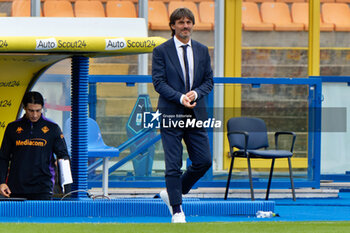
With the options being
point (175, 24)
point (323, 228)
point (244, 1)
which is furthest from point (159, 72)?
point (244, 1)

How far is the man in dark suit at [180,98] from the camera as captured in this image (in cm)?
759

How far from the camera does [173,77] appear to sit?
25.4ft

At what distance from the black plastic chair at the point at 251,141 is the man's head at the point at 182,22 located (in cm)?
327

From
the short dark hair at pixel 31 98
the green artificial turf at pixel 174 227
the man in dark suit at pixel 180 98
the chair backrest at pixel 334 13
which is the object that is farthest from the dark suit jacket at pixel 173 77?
the chair backrest at pixel 334 13

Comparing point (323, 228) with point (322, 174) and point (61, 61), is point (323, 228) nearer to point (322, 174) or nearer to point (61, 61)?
point (61, 61)

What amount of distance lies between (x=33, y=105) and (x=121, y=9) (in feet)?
18.6

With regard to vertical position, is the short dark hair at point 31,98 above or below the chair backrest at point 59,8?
below

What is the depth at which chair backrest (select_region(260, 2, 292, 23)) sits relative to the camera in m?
14.5

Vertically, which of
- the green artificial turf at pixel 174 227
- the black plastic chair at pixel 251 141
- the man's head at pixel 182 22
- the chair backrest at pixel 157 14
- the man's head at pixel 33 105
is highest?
the chair backrest at pixel 157 14

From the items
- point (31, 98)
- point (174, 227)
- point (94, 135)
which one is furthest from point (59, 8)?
point (174, 227)

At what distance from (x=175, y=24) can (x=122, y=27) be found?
4.25 feet

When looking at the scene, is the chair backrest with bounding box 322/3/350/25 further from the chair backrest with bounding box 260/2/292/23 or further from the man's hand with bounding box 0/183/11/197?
the man's hand with bounding box 0/183/11/197

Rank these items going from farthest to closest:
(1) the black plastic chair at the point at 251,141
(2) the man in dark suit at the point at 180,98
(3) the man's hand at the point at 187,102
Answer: (1) the black plastic chair at the point at 251,141 < (2) the man in dark suit at the point at 180,98 < (3) the man's hand at the point at 187,102

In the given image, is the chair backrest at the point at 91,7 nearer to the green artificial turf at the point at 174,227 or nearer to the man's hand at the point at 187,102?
the man's hand at the point at 187,102
